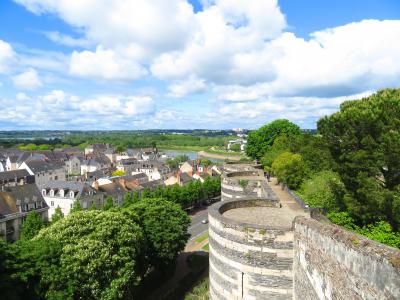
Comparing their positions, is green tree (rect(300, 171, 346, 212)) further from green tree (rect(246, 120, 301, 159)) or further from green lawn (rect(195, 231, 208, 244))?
green tree (rect(246, 120, 301, 159))

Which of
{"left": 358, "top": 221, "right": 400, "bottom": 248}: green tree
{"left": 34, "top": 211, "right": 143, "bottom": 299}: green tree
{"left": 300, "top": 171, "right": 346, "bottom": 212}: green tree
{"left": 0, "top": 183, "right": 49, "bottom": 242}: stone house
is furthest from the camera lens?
{"left": 0, "top": 183, "right": 49, "bottom": 242}: stone house

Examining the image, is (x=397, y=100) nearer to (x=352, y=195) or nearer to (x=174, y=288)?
(x=352, y=195)

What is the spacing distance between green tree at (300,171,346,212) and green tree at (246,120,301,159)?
2604cm

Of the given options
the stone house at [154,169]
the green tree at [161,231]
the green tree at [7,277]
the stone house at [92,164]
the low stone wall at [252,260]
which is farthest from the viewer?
the stone house at [92,164]

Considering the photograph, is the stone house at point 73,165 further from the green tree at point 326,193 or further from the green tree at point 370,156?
the green tree at point 370,156

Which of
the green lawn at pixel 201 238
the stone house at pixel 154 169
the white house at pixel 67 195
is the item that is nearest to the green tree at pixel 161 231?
the green lawn at pixel 201 238

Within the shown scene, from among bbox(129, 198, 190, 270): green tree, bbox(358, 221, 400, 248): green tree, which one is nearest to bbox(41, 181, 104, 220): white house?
bbox(129, 198, 190, 270): green tree

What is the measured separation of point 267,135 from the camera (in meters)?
52.7

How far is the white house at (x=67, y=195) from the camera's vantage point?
1928 inches

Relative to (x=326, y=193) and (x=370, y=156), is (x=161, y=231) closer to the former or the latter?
(x=326, y=193)

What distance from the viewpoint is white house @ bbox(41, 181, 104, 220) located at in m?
49.0

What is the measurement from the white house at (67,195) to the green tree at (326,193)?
35.2m

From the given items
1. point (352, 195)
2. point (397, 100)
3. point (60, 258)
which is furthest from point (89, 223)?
point (397, 100)

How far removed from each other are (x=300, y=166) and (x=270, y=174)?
7.04 metres
